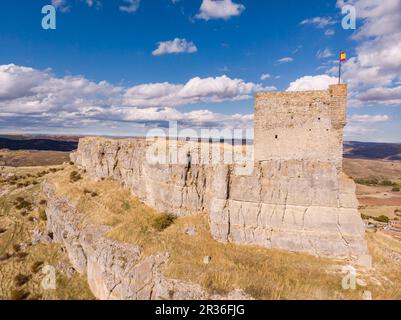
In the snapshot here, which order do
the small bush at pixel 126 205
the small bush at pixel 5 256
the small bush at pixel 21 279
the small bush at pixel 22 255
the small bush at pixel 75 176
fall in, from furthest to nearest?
1. the small bush at pixel 75 176
2. the small bush at pixel 22 255
3. the small bush at pixel 5 256
4. the small bush at pixel 126 205
5. the small bush at pixel 21 279

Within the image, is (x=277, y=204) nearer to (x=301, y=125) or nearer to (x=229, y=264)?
(x=229, y=264)

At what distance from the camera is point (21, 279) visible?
92.1 feet

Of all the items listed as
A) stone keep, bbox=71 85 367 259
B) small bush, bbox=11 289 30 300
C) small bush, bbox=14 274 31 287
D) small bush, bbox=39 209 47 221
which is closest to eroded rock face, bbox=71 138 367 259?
stone keep, bbox=71 85 367 259

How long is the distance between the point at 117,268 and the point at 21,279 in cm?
1521

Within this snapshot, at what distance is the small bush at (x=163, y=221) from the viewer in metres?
23.3

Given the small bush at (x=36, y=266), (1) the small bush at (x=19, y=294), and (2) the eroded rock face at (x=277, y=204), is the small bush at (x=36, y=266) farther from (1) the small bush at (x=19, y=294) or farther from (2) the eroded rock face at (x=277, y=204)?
(2) the eroded rock face at (x=277, y=204)

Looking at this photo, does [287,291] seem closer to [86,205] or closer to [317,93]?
[317,93]

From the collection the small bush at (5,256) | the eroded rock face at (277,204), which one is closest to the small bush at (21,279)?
the small bush at (5,256)

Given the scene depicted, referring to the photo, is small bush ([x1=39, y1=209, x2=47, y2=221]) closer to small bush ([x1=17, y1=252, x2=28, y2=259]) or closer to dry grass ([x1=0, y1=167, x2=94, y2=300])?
dry grass ([x1=0, y1=167, x2=94, y2=300])

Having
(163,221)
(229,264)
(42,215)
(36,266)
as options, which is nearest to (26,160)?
(42,215)

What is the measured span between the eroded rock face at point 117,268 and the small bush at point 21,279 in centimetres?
452

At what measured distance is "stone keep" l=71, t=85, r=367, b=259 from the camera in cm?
1764

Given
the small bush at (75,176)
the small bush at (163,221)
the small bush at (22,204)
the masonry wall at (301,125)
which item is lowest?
the small bush at (22,204)
